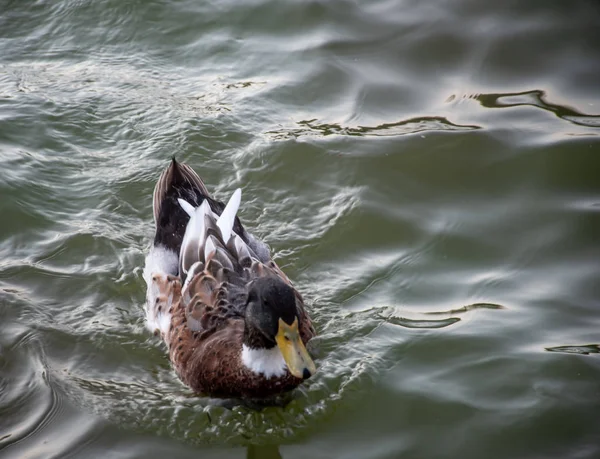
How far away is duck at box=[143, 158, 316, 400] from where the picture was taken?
521 cm

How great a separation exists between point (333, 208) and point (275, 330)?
2.37 meters

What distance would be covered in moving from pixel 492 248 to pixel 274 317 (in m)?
2.35

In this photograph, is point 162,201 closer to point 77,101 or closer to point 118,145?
point 118,145

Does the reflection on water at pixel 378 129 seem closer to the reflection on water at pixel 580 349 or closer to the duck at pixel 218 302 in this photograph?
the duck at pixel 218 302

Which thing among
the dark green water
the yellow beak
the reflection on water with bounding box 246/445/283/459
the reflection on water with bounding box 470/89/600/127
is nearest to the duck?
the yellow beak

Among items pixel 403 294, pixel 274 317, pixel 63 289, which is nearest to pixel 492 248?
pixel 403 294

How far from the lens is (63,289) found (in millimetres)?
6664

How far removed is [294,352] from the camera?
16.7 ft

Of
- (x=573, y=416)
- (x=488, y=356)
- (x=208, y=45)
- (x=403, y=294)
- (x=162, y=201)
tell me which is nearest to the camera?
(x=573, y=416)

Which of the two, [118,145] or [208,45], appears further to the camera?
[208,45]

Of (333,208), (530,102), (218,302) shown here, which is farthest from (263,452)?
(530,102)

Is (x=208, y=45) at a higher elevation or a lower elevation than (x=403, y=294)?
higher

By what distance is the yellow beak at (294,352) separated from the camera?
199 inches

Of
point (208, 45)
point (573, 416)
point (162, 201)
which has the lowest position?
point (573, 416)
